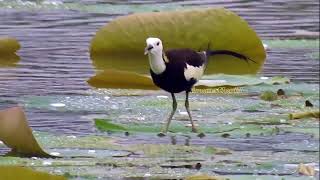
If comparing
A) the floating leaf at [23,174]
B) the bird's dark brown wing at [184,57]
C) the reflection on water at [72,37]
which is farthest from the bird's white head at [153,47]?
the floating leaf at [23,174]

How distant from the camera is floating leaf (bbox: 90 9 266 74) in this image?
871cm

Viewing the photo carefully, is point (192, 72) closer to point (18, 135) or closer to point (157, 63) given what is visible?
point (157, 63)

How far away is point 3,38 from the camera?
9086 millimetres

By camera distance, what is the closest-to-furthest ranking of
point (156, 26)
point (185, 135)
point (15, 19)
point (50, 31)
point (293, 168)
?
point (293, 168)
point (185, 135)
point (156, 26)
point (50, 31)
point (15, 19)

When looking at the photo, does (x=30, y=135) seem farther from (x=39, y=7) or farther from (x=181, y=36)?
(x=39, y=7)

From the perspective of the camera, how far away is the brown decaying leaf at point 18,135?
584 cm

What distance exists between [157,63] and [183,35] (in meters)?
2.04

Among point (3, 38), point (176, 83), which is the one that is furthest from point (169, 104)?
point (3, 38)

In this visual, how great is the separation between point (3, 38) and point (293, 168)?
3.73 metres

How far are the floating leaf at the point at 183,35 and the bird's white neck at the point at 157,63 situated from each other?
1.74m

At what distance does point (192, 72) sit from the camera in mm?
7074

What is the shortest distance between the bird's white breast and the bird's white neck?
→ 0.17 metres

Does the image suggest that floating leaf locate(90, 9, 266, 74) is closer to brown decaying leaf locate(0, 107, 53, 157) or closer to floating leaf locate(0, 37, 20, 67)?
floating leaf locate(0, 37, 20, 67)

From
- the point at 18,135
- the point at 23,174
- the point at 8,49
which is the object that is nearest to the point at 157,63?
the point at 18,135
